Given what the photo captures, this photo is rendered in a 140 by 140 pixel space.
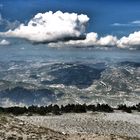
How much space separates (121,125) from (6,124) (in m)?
32.3

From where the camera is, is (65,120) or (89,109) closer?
(65,120)

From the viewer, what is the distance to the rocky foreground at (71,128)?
45938 millimetres

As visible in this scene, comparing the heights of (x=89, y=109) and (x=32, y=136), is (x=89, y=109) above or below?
below

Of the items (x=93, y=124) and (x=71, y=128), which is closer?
(x=71, y=128)

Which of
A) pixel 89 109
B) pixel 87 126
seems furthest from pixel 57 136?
pixel 89 109

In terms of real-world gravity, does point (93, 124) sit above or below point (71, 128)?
below

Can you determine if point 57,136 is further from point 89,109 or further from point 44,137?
point 89,109

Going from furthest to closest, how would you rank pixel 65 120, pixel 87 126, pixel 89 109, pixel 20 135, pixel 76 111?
pixel 89 109
pixel 76 111
pixel 65 120
pixel 87 126
pixel 20 135

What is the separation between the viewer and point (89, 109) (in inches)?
3976

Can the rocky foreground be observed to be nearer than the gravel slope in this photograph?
Yes

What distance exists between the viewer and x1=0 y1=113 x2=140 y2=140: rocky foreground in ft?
151

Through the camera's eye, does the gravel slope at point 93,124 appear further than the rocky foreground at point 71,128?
Yes

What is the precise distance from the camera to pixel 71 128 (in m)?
67.6

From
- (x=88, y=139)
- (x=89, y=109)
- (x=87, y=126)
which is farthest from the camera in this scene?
(x=89, y=109)
